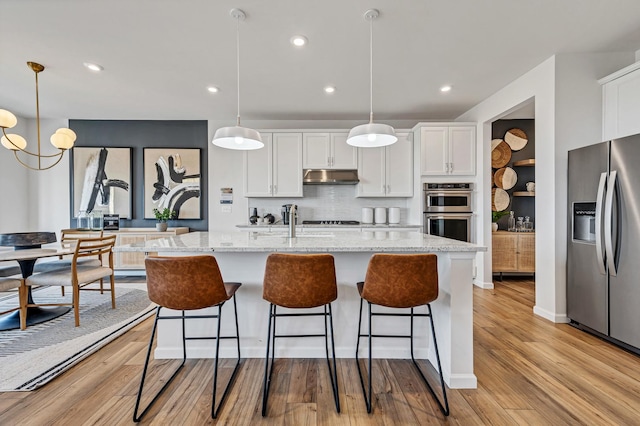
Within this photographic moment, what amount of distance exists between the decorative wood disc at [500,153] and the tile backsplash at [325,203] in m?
2.00

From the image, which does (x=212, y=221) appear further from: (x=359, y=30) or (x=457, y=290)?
(x=457, y=290)

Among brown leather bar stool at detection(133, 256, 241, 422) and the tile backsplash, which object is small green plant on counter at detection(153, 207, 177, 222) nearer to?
the tile backsplash

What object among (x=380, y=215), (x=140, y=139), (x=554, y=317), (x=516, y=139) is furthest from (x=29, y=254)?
(x=516, y=139)

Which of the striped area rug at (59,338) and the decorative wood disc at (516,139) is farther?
the decorative wood disc at (516,139)

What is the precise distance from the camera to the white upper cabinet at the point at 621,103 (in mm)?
2475

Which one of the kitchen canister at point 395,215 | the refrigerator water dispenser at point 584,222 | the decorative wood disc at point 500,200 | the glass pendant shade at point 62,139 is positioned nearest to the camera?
the refrigerator water dispenser at point 584,222

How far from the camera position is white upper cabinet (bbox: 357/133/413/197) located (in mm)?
4316

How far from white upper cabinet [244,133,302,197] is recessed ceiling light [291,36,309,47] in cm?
181

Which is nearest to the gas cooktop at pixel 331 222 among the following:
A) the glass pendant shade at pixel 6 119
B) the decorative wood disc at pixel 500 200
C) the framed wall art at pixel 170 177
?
the framed wall art at pixel 170 177

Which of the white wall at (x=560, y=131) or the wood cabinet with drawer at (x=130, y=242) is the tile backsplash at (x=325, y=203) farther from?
the white wall at (x=560, y=131)

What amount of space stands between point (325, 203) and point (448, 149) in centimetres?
210

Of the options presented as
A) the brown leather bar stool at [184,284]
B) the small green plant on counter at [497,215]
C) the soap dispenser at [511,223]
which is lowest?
the brown leather bar stool at [184,284]

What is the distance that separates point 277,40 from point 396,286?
2372mm

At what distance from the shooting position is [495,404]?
1.60 m
